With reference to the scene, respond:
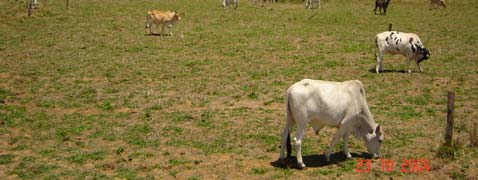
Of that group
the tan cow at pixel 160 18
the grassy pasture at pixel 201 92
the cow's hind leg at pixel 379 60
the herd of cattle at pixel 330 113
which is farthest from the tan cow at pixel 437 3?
the herd of cattle at pixel 330 113

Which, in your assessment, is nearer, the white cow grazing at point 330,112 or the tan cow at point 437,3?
the white cow grazing at point 330,112

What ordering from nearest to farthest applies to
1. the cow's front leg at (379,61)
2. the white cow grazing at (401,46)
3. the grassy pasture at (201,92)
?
the grassy pasture at (201,92), the white cow grazing at (401,46), the cow's front leg at (379,61)

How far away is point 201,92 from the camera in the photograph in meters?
16.8

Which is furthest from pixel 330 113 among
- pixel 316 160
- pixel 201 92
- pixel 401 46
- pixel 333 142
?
pixel 401 46

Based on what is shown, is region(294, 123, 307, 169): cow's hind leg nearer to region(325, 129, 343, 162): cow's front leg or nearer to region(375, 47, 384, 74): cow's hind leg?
region(325, 129, 343, 162): cow's front leg

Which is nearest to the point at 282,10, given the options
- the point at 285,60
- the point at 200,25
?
the point at 200,25

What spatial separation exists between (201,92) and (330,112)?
6.97 m

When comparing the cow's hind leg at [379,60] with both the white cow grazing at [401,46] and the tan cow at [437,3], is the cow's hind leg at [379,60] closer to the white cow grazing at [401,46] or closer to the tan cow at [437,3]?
the white cow grazing at [401,46]

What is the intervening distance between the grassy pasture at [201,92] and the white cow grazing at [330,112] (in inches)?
23.5

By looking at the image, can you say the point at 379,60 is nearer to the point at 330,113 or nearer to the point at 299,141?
the point at 330,113

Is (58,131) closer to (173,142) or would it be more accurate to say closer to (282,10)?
(173,142)

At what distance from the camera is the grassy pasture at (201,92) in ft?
37.1

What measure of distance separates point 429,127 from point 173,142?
6272 millimetres

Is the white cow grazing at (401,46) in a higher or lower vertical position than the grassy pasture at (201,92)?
higher
